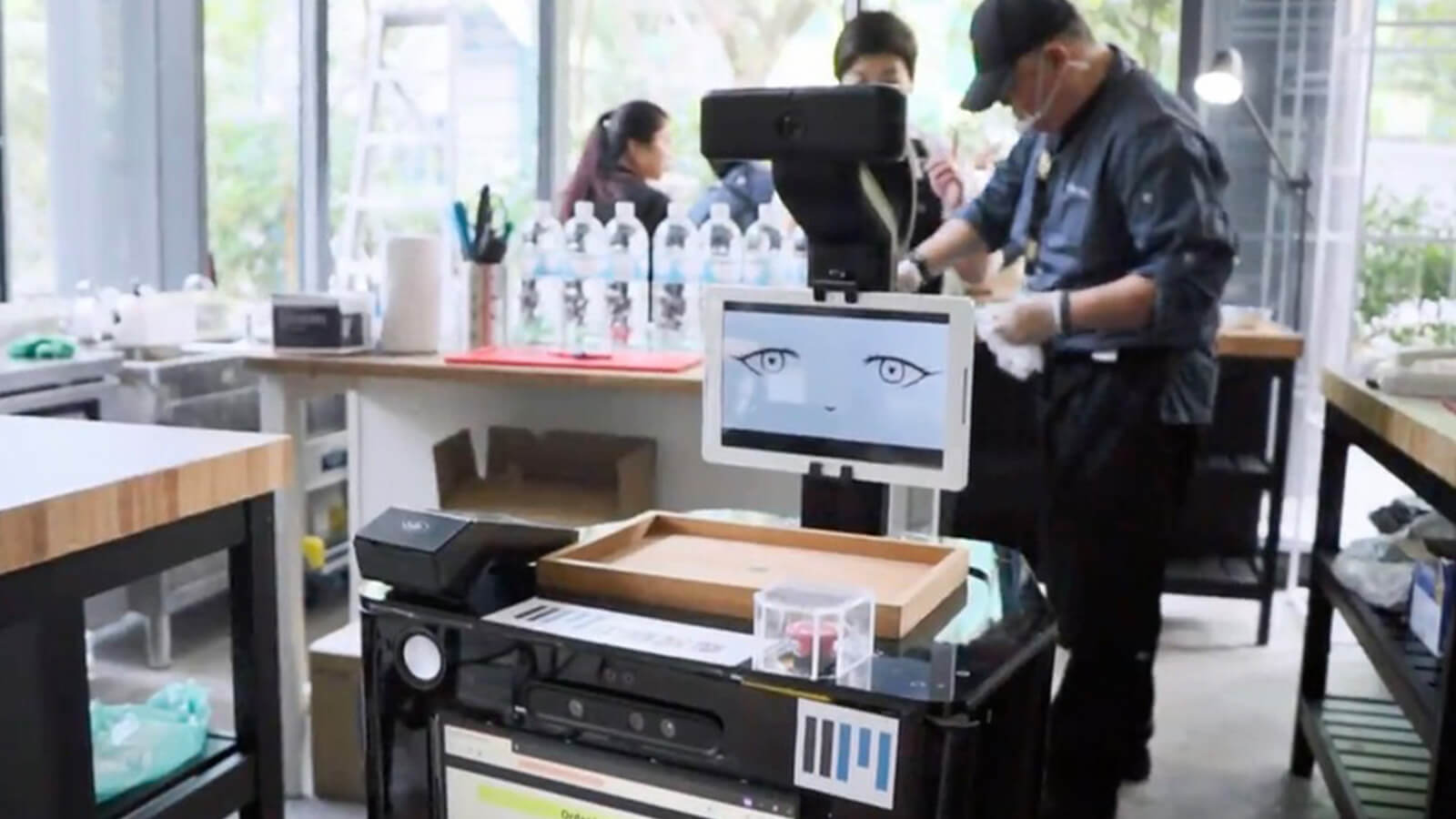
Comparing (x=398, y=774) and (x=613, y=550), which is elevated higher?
(x=613, y=550)

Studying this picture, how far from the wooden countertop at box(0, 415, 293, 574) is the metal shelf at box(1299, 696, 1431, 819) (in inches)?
68.4

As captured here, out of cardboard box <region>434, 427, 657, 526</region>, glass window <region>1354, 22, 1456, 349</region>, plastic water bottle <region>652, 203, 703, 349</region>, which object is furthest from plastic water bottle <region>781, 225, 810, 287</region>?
glass window <region>1354, 22, 1456, 349</region>

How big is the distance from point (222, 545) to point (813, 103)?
2.41ft

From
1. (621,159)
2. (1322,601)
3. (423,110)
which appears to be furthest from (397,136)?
(1322,601)

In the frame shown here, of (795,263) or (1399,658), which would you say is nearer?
(1399,658)

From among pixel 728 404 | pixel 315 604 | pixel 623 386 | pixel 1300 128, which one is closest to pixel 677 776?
pixel 728 404

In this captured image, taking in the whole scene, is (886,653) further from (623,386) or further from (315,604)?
(315,604)

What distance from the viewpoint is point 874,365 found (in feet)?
4.70

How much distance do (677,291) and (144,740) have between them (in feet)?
4.37

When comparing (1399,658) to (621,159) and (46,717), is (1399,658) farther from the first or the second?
(621,159)

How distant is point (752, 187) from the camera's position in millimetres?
3295

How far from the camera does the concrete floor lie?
2.64 metres

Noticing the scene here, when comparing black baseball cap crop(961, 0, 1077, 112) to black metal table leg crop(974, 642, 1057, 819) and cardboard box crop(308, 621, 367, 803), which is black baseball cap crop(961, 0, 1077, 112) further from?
cardboard box crop(308, 621, 367, 803)

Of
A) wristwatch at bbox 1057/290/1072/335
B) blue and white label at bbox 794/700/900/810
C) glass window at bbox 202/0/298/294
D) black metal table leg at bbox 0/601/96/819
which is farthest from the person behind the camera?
glass window at bbox 202/0/298/294
